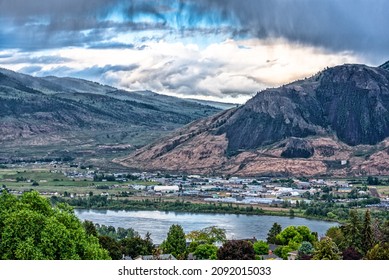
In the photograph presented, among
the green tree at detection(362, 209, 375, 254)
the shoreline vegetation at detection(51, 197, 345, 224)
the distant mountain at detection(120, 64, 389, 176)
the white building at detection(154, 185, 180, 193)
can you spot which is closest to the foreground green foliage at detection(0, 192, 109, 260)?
the green tree at detection(362, 209, 375, 254)

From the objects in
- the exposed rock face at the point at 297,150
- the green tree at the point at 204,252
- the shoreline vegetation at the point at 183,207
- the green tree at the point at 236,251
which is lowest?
the green tree at the point at 204,252

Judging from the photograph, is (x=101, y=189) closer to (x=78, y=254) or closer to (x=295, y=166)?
(x=295, y=166)

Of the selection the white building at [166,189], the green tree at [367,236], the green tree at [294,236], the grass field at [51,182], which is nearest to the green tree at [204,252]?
the green tree at [294,236]

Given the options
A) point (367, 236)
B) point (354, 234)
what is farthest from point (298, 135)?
point (367, 236)

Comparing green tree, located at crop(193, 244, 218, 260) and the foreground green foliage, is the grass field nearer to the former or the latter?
green tree, located at crop(193, 244, 218, 260)

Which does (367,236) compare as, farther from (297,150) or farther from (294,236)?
(297,150)

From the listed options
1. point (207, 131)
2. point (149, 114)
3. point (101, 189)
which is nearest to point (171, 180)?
point (101, 189)

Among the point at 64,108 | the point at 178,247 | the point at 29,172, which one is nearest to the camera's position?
the point at 178,247

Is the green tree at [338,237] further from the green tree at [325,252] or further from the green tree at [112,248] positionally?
the green tree at [112,248]
